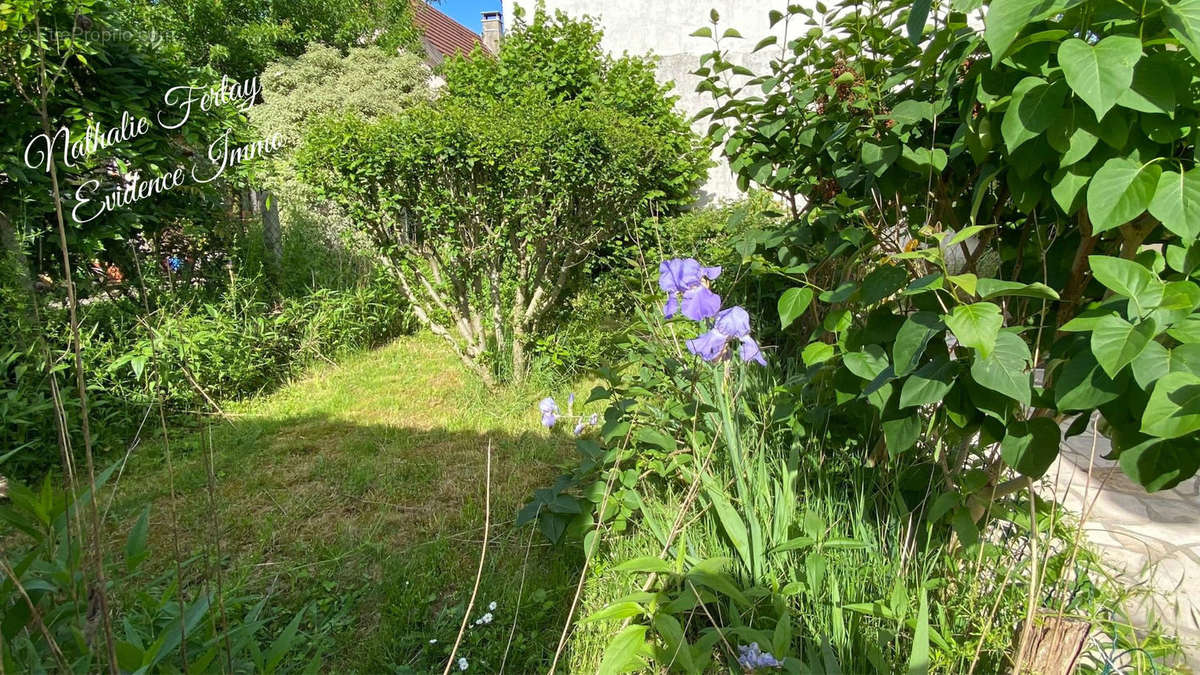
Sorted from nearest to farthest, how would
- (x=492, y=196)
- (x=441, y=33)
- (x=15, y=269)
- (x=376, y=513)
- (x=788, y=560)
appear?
(x=788, y=560)
(x=376, y=513)
(x=15, y=269)
(x=492, y=196)
(x=441, y=33)

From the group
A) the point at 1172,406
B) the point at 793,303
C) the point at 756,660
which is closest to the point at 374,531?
the point at 756,660

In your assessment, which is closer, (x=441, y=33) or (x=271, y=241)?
(x=271, y=241)

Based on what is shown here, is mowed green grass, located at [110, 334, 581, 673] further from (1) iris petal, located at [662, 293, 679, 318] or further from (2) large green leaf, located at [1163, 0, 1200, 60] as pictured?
(2) large green leaf, located at [1163, 0, 1200, 60]

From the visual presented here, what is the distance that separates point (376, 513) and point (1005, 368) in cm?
224

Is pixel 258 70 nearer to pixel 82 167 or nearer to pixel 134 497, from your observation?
pixel 82 167

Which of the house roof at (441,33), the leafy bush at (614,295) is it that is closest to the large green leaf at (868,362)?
the leafy bush at (614,295)

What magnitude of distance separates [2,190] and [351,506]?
237cm

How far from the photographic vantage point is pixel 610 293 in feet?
13.9

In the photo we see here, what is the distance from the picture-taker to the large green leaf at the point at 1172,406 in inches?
28.9

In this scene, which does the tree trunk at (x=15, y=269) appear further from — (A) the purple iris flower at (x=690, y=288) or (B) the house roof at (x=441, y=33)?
(B) the house roof at (x=441, y=33)

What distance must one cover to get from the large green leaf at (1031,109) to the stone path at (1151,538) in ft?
3.83

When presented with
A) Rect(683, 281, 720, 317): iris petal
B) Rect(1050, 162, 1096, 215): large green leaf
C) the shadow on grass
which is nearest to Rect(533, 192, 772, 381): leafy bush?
the shadow on grass

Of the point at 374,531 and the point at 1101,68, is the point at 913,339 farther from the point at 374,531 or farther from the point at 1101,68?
the point at 374,531

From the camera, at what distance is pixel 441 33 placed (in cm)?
1877
